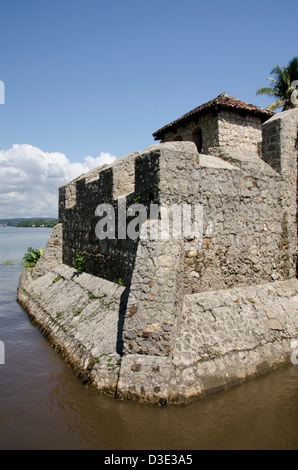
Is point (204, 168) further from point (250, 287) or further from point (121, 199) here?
point (250, 287)

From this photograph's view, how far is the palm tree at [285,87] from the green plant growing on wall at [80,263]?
2284cm

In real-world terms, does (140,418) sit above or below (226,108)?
below

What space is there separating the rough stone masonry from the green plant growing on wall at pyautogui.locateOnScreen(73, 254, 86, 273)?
0.98 feet

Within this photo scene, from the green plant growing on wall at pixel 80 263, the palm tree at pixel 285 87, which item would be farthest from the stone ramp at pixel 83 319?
the palm tree at pixel 285 87

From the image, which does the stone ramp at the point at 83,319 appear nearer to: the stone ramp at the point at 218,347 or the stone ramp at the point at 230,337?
the stone ramp at the point at 218,347

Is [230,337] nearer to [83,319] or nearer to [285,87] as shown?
[83,319]

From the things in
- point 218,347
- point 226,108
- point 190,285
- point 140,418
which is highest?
point 226,108

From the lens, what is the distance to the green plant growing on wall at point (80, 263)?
360 inches

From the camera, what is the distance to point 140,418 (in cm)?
409

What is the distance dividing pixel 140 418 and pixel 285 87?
1124 inches

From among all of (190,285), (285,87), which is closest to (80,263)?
(190,285)

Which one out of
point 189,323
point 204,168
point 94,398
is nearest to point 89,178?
point 204,168

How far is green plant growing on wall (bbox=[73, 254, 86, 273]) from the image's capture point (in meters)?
9.15

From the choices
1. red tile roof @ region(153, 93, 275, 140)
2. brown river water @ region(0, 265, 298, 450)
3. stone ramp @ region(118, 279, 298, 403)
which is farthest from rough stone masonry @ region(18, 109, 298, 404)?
red tile roof @ region(153, 93, 275, 140)
